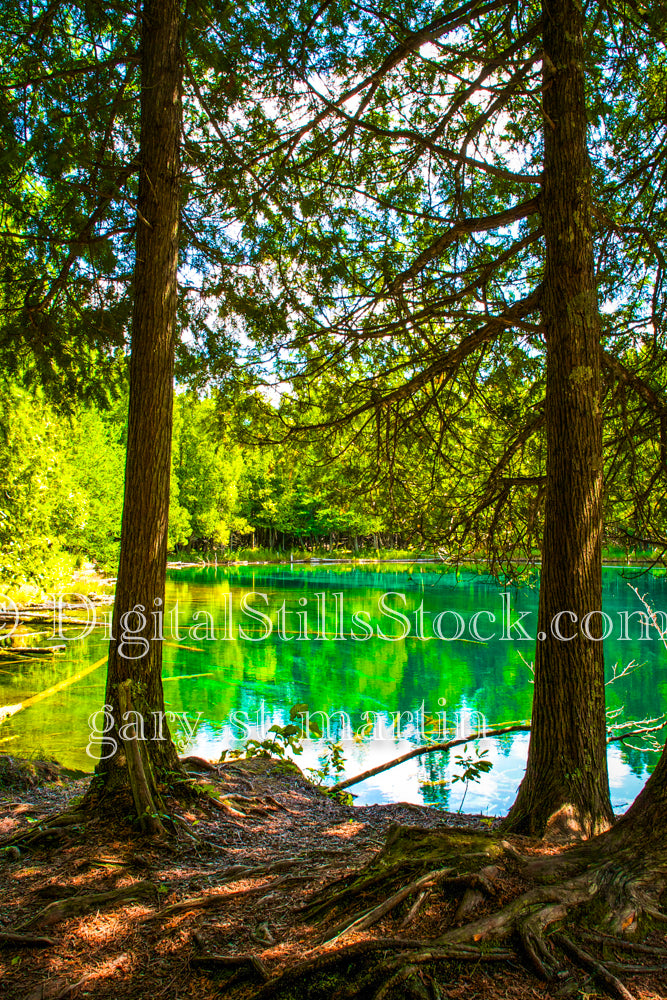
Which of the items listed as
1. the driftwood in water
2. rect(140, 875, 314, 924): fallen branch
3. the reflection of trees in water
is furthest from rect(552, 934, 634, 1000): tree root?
the driftwood in water

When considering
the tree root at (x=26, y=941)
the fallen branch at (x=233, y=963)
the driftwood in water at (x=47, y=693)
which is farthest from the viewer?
the driftwood in water at (x=47, y=693)

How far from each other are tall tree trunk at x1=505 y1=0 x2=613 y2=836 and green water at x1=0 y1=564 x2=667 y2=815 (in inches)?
10.3

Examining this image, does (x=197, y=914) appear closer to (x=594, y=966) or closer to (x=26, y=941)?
(x=26, y=941)

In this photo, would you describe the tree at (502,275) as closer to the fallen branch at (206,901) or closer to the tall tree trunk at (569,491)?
the tall tree trunk at (569,491)

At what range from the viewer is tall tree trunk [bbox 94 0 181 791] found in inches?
162

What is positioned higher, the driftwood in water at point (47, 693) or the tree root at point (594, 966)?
the tree root at point (594, 966)

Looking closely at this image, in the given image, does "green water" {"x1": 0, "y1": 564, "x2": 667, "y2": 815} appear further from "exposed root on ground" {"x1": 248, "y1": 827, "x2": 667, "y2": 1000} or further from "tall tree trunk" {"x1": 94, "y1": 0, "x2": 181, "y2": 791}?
"tall tree trunk" {"x1": 94, "y1": 0, "x2": 181, "y2": 791}

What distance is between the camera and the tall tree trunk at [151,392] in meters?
4.11

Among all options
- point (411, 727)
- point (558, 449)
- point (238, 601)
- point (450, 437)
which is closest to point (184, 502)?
point (238, 601)

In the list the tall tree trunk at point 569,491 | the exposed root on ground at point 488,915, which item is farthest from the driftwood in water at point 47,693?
the tall tree trunk at point 569,491

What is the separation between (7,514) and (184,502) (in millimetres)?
29695

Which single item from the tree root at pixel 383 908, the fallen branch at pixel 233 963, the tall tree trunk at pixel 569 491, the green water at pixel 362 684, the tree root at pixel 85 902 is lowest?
the green water at pixel 362 684

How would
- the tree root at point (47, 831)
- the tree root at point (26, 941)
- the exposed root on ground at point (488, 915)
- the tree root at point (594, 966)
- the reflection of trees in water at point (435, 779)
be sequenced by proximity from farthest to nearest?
the reflection of trees in water at point (435, 779) < the tree root at point (47, 831) < the tree root at point (26, 941) < the exposed root on ground at point (488, 915) < the tree root at point (594, 966)

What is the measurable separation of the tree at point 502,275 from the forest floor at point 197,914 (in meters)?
1.30
